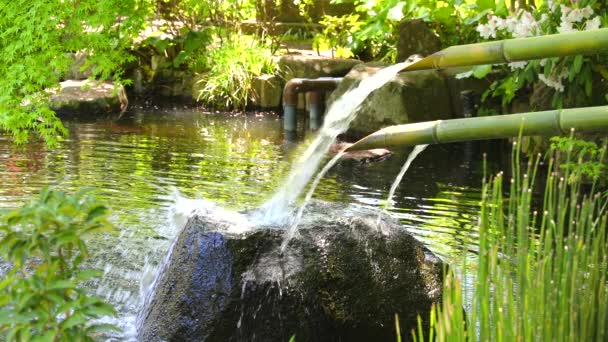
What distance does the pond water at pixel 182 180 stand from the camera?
454 cm

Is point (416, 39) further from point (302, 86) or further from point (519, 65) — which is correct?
point (519, 65)

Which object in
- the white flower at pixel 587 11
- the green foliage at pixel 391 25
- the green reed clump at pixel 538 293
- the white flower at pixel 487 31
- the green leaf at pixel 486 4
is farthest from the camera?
the green foliage at pixel 391 25

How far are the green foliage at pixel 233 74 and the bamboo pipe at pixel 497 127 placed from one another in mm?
9477

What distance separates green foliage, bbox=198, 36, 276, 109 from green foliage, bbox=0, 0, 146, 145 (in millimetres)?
7787

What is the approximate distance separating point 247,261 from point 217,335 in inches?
12.5

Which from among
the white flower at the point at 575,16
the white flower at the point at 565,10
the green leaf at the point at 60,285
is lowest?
the green leaf at the point at 60,285

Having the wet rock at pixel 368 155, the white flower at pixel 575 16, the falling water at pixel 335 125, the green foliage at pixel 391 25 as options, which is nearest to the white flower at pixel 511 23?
the white flower at pixel 575 16

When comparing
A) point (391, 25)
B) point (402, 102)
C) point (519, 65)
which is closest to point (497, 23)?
point (519, 65)

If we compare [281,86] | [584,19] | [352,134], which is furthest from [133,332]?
[281,86]

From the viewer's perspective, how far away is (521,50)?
2.04 meters

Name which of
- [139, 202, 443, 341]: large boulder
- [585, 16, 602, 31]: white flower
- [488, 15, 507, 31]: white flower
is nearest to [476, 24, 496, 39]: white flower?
[488, 15, 507, 31]: white flower

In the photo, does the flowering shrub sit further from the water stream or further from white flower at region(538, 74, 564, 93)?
the water stream

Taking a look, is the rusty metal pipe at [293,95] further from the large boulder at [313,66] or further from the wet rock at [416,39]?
the large boulder at [313,66]

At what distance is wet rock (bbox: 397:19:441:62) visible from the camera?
10016 mm
